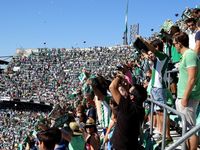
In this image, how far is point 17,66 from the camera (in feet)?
152

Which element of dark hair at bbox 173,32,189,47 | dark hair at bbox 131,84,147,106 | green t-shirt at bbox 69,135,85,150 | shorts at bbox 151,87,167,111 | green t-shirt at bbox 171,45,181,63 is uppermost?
green t-shirt at bbox 171,45,181,63

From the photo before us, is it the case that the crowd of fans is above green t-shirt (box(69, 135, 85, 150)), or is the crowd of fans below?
above

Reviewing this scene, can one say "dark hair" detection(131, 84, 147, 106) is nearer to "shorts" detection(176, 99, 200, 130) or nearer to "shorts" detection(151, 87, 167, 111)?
"shorts" detection(176, 99, 200, 130)

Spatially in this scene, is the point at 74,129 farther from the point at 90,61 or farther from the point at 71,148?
the point at 90,61

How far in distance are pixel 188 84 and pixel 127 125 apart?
710 millimetres

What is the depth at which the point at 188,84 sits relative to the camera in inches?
160

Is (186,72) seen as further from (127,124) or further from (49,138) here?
(49,138)

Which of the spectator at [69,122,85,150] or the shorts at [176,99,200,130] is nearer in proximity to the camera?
the shorts at [176,99,200,130]

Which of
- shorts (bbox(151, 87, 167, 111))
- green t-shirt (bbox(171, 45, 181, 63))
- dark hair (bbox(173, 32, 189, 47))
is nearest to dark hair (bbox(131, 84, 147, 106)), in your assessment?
dark hair (bbox(173, 32, 189, 47))

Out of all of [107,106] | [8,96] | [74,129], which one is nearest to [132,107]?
[74,129]

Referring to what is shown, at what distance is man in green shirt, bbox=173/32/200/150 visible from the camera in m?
4.06

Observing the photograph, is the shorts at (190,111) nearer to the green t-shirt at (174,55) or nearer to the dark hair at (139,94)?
the dark hair at (139,94)

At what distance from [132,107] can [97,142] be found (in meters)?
1.18

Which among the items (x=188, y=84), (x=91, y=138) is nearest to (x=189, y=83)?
(x=188, y=84)
